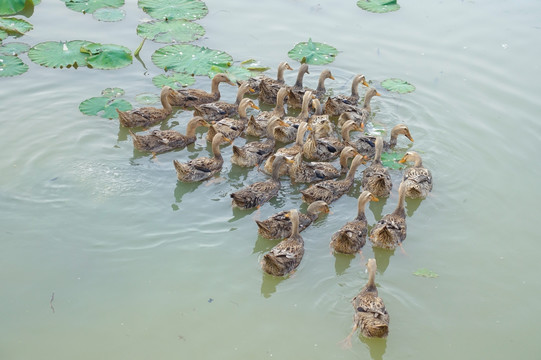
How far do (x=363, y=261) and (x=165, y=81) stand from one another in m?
5.43

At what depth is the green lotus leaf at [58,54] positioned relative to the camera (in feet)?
38.1

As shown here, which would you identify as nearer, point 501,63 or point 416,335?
point 416,335

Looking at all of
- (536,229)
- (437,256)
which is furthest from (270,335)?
(536,229)

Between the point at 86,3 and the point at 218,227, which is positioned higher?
the point at 86,3

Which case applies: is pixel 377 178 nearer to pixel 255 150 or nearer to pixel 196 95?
pixel 255 150

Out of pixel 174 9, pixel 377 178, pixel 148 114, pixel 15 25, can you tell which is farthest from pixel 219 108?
pixel 15 25

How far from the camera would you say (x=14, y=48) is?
12.0m

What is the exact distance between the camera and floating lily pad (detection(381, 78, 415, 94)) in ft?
37.4

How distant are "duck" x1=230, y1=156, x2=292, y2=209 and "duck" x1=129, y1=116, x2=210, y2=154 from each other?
180 cm

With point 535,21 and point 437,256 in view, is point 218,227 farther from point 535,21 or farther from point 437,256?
point 535,21

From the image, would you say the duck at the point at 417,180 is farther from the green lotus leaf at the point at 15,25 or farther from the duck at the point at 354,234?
the green lotus leaf at the point at 15,25

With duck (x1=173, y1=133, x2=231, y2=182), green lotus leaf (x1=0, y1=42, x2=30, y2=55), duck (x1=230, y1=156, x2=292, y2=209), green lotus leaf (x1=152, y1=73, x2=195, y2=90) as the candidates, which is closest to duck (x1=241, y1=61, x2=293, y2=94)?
green lotus leaf (x1=152, y1=73, x2=195, y2=90)

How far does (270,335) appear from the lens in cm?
675

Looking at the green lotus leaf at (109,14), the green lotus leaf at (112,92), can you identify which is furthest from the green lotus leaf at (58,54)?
the green lotus leaf at (109,14)
